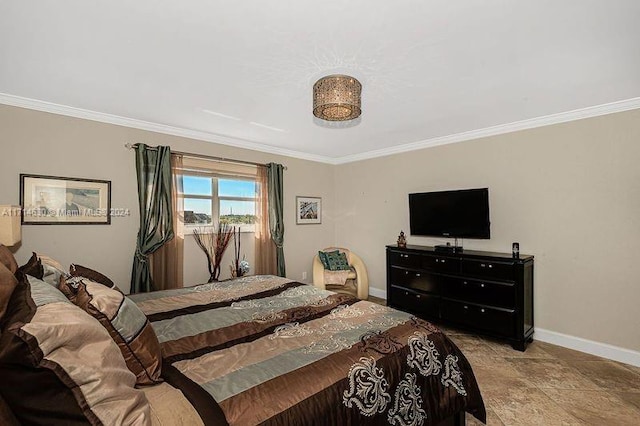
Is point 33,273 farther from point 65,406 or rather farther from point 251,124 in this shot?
point 251,124

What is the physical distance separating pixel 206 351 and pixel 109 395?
75 centimetres

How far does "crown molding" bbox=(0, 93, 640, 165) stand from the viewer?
9.86 ft

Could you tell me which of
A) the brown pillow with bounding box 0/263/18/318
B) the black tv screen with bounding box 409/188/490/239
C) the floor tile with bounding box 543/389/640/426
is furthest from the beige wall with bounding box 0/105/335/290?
the floor tile with bounding box 543/389/640/426

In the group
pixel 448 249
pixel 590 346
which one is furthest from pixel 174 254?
pixel 590 346

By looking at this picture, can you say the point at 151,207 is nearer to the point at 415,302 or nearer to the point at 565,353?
the point at 415,302

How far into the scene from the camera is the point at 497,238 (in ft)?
12.8

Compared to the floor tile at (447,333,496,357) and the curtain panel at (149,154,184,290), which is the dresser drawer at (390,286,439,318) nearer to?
the floor tile at (447,333,496,357)

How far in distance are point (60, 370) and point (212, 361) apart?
2.55ft

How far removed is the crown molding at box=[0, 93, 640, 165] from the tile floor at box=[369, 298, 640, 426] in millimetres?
2525

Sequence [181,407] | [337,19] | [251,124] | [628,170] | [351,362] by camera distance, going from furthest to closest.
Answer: [251,124]
[628,170]
[337,19]
[351,362]
[181,407]

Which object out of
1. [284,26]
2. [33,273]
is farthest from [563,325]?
[33,273]

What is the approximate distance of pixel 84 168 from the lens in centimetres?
330

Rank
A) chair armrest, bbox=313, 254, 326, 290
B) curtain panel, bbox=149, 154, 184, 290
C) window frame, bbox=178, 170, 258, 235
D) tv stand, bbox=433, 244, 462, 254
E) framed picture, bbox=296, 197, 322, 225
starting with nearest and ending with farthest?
curtain panel, bbox=149, 154, 184, 290 → tv stand, bbox=433, 244, 462, 254 → window frame, bbox=178, 170, 258, 235 → chair armrest, bbox=313, 254, 326, 290 → framed picture, bbox=296, 197, 322, 225

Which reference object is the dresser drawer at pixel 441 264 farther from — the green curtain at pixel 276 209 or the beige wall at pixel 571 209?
the green curtain at pixel 276 209
